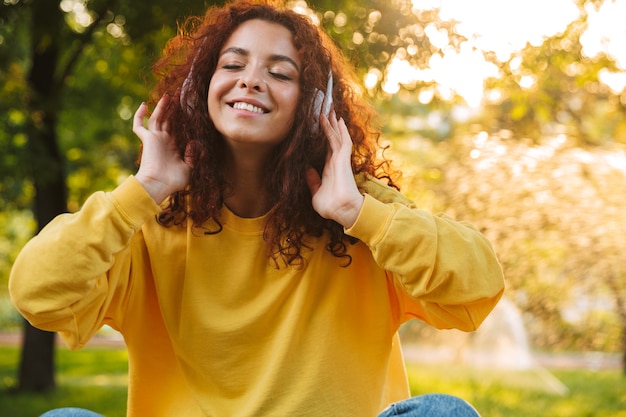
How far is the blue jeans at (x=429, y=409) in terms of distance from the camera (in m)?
1.68

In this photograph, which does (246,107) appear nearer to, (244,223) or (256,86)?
(256,86)

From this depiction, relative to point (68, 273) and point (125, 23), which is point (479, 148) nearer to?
point (125, 23)

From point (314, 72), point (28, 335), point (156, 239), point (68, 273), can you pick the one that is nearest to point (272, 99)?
point (314, 72)

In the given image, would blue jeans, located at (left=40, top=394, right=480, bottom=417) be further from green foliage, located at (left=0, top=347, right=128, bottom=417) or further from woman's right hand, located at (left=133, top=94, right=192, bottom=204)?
green foliage, located at (left=0, top=347, right=128, bottom=417)

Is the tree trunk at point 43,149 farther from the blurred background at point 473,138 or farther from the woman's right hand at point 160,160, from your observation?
the woman's right hand at point 160,160

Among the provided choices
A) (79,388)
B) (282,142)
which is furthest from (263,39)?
(79,388)

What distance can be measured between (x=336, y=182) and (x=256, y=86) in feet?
1.12

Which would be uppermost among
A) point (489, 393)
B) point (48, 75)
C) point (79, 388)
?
point (48, 75)

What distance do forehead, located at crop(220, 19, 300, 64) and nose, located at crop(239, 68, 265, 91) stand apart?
75 millimetres

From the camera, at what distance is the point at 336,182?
1.96m

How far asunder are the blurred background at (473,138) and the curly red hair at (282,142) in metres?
0.97

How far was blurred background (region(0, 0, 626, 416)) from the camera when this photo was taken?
14.0 feet

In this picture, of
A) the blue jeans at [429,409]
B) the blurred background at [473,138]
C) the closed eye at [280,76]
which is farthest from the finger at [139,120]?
the blurred background at [473,138]

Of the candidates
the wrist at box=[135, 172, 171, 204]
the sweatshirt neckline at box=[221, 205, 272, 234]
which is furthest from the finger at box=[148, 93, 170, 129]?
the sweatshirt neckline at box=[221, 205, 272, 234]
